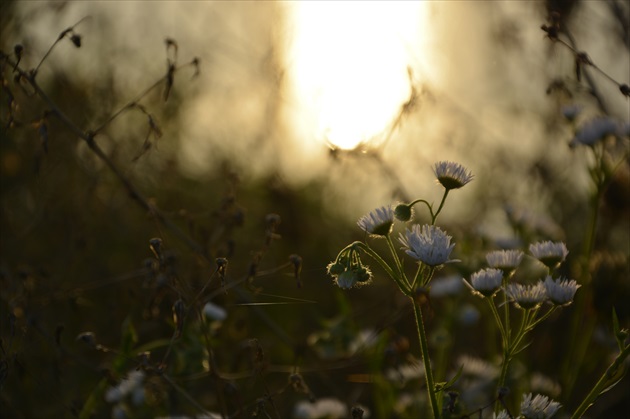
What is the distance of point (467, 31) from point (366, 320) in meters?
1.40

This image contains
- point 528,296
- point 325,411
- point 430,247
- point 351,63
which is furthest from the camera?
point 351,63

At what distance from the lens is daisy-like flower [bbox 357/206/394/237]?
5.12 ft

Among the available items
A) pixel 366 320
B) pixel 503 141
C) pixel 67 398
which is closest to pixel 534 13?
pixel 503 141

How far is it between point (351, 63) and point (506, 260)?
6.12 feet

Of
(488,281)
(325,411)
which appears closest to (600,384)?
(488,281)

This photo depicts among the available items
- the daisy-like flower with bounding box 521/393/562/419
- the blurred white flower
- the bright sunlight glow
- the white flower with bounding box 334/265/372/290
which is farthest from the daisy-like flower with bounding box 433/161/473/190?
the bright sunlight glow

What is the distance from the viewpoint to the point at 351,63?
11.1 ft

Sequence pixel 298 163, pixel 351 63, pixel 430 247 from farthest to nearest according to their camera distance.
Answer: pixel 298 163, pixel 351 63, pixel 430 247

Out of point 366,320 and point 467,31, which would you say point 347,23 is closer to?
point 467,31

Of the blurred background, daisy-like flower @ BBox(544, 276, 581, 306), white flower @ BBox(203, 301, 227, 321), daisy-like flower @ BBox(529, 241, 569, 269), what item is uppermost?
the blurred background

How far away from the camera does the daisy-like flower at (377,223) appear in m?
1.56

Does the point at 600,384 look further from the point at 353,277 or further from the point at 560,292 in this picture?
the point at 353,277

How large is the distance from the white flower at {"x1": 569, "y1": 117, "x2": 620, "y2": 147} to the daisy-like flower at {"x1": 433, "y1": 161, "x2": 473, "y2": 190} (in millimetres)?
824

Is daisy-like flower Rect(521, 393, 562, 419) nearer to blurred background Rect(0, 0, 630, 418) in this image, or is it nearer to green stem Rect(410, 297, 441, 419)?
green stem Rect(410, 297, 441, 419)
